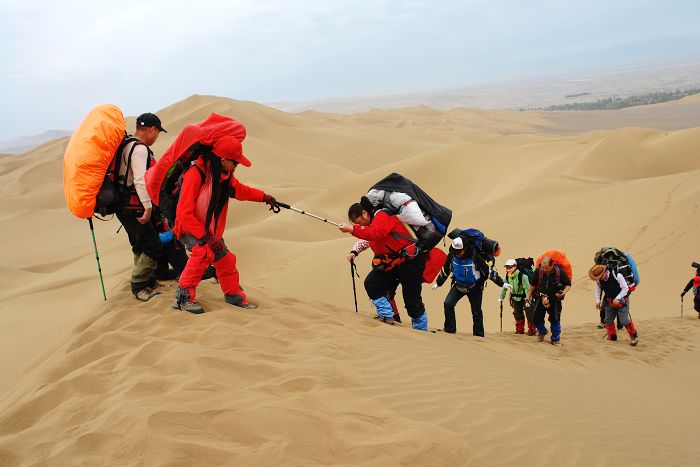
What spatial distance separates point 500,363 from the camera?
4762 mm

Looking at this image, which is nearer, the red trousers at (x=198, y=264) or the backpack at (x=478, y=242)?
the red trousers at (x=198, y=264)

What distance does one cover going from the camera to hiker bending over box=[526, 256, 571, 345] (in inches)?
275

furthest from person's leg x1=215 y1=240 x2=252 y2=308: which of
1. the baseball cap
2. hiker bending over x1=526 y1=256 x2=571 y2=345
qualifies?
hiker bending over x1=526 y1=256 x2=571 y2=345

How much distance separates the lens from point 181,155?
425 cm

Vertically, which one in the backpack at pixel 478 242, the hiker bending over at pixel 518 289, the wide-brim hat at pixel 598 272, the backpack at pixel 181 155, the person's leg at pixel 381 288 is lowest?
the hiker bending over at pixel 518 289

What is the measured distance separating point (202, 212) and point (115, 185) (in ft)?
3.02

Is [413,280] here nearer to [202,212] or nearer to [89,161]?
[202,212]

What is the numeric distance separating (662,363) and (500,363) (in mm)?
3320

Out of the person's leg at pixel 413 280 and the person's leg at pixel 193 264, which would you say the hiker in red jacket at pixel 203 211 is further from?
the person's leg at pixel 413 280

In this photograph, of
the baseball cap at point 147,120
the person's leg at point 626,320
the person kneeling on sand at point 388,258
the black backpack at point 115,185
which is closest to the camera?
the black backpack at point 115,185

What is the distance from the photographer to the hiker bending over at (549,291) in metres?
6.97

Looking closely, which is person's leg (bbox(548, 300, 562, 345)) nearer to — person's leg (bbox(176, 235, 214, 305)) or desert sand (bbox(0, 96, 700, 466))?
desert sand (bbox(0, 96, 700, 466))

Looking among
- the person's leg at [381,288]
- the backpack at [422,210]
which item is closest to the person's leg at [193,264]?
the backpack at [422,210]

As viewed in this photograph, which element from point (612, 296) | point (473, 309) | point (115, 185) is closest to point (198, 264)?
point (115, 185)
